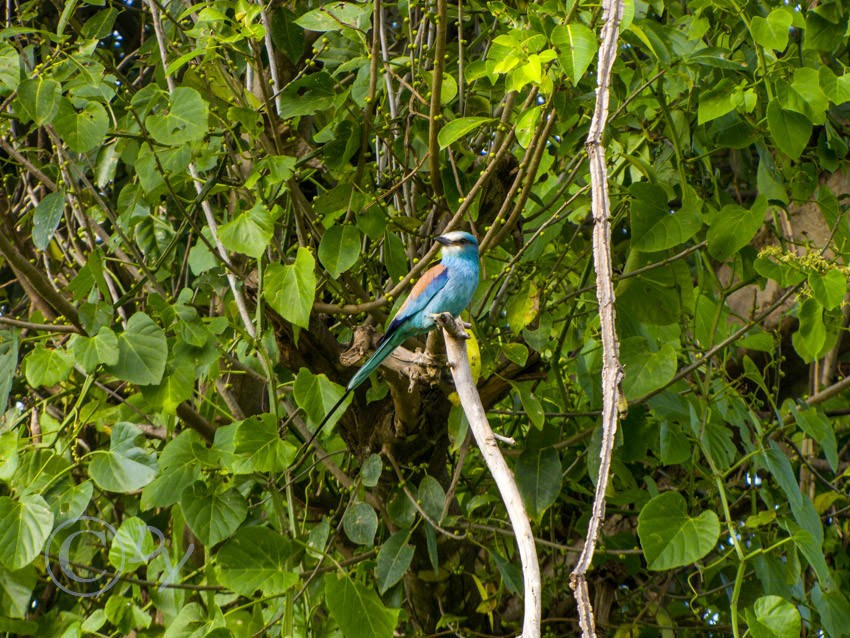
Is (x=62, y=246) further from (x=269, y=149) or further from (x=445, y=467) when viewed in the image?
(x=445, y=467)

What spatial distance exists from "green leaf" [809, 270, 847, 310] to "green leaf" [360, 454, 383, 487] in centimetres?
124

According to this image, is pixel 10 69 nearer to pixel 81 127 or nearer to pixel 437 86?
pixel 81 127

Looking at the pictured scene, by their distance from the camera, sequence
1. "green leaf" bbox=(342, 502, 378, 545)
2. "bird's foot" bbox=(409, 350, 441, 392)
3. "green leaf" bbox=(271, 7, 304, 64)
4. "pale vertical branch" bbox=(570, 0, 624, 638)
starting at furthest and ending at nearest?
"green leaf" bbox=(271, 7, 304, 64), "green leaf" bbox=(342, 502, 378, 545), "bird's foot" bbox=(409, 350, 441, 392), "pale vertical branch" bbox=(570, 0, 624, 638)

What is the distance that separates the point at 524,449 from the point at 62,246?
1.84 m

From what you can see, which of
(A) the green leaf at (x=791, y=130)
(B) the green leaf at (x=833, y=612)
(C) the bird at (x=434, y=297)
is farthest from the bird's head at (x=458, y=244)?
(B) the green leaf at (x=833, y=612)

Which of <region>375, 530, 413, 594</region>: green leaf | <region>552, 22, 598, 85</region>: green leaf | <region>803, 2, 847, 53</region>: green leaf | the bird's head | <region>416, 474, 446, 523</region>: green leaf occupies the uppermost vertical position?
<region>552, 22, 598, 85</region>: green leaf

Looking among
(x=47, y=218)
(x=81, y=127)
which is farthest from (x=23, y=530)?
(x=81, y=127)

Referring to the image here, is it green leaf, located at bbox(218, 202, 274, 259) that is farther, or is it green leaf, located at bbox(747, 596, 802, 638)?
green leaf, located at bbox(218, 202, 274, 259)

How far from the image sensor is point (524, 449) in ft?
9.14

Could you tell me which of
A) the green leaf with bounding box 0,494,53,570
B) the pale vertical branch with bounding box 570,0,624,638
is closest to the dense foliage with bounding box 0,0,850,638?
the green leaf with bounding box 0,494,53,570

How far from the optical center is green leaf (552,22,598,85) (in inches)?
79.6

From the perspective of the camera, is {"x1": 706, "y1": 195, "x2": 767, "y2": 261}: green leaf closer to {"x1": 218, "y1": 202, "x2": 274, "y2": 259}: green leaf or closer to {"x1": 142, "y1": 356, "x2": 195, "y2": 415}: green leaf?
{"x1": 218, "y1": 202, "x2": 274, "y2": 259}: green leaf

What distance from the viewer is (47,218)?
2709 mm

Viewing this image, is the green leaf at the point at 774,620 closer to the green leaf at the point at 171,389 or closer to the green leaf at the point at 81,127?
the green leaf at the point at 171,389
